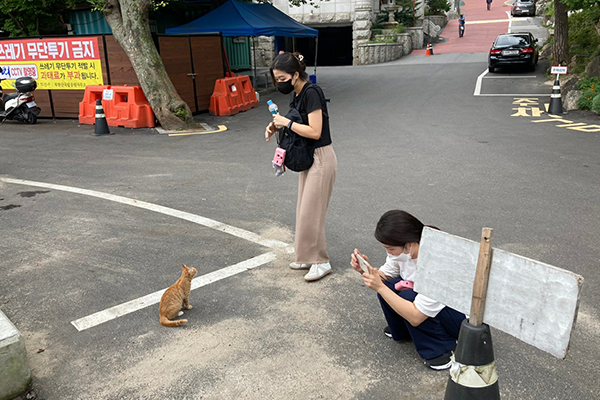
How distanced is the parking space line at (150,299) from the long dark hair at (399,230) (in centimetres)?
210

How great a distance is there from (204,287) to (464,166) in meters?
5.49

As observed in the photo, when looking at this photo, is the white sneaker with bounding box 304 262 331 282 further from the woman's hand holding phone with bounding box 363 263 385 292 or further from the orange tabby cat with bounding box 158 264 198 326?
the woman's hand holding phone with bounding box 363 263 385 292

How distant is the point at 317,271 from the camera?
4.76 m

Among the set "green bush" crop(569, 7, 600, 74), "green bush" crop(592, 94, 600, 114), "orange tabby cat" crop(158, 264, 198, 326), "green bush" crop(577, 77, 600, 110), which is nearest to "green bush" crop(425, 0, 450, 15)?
"green bush" crop(569, 7, 600, 74)

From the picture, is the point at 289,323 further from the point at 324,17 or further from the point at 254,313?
the point at 324,17

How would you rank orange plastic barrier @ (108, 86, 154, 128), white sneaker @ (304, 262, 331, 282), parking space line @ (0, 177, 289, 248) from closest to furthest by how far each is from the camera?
white sneaker @ (304, 262, 331, 282) < parking space line @ (0, 177, 289, 248) < orange plastic barrier @ (108, 86, 154, 128)

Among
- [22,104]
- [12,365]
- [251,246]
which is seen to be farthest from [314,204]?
[22,104]

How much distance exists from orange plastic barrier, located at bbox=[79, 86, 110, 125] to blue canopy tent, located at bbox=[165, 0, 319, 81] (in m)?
5.54

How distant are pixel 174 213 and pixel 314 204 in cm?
262

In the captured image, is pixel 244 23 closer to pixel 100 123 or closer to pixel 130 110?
pixel 130 110

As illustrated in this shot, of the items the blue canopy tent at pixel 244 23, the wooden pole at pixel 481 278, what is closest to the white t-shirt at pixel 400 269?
the wooden pole at pixel 481 278

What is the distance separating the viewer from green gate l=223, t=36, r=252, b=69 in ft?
83.3

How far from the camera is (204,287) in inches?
183

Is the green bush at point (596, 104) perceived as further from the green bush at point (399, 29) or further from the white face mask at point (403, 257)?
the green bush at point (399, 29)
